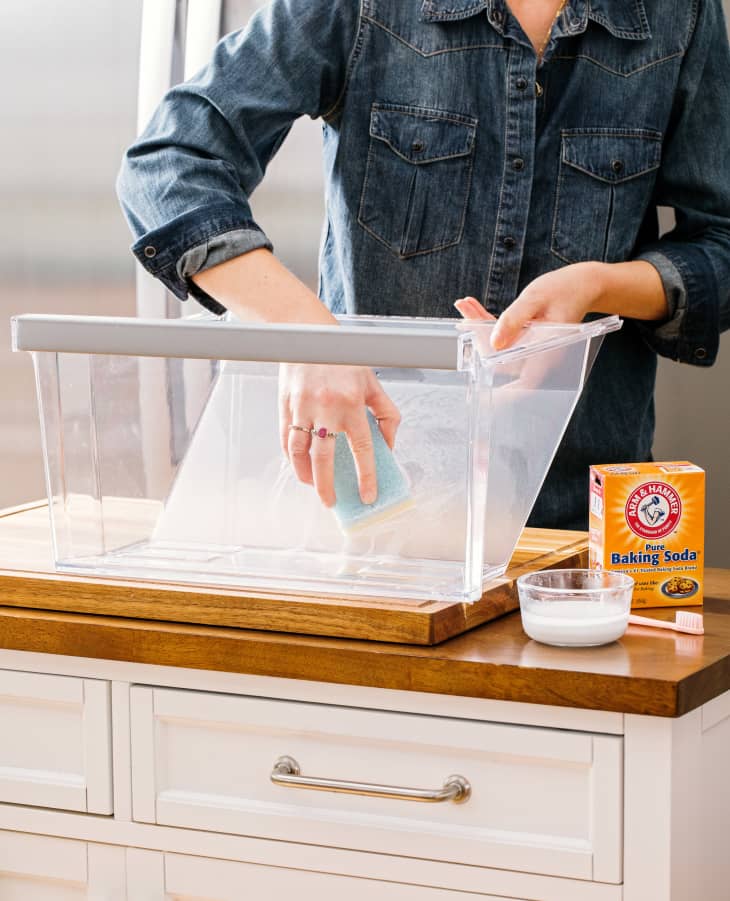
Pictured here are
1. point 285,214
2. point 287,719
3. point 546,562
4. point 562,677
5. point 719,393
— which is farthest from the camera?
point 285,214

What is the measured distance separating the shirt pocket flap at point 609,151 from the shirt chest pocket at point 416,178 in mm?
121

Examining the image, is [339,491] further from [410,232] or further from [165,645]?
[410,232]

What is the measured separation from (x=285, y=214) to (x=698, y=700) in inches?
65.1

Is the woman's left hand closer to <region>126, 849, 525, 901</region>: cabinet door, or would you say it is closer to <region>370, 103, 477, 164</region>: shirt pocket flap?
<region>370, 103, 477, 164</region>: shirt pocket flap

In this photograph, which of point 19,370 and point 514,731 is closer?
point 514,731

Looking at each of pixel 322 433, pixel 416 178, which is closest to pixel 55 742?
pixel 322 433

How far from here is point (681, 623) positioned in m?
1.08

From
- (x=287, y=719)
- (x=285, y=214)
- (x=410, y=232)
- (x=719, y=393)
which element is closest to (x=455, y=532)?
(x=287, y=719)

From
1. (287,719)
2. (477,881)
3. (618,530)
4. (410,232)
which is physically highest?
(410,232)

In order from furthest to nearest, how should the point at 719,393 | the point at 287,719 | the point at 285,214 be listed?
1. the point at 285,214
2. the point at 719,393
3. the point at 287,719

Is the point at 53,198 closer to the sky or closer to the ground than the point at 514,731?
closer to the sky

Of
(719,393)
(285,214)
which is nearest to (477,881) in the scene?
(719,393)

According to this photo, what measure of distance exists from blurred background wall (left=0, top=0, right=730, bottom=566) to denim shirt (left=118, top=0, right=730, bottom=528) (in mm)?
866

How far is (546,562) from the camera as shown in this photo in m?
1.22
